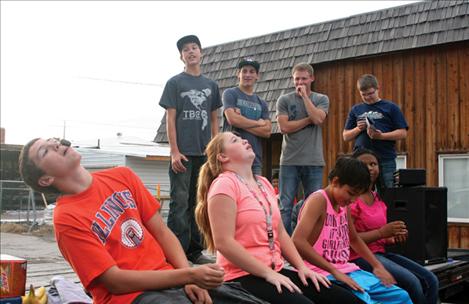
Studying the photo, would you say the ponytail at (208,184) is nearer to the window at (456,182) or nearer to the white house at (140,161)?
the window at (456,182)

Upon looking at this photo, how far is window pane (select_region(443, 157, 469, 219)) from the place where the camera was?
9.88 metres

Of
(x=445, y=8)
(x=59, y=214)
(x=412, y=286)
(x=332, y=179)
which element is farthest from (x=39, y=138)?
(x=445, y=8)

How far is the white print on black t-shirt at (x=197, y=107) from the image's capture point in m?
4.94

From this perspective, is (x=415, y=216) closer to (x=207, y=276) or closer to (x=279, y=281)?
(x=279, y=281)

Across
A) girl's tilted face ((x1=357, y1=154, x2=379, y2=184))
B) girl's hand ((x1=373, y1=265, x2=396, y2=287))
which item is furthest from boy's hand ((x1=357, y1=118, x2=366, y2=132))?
girl's hand ((x1=373, y1=265, x2=396, y2=287))

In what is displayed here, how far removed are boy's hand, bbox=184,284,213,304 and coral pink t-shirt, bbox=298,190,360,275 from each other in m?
1.19

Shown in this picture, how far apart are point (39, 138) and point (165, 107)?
225 centimetres

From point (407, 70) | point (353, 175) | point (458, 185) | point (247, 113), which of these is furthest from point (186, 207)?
point (407, 70)

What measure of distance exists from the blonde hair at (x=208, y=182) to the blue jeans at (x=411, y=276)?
1475 mm

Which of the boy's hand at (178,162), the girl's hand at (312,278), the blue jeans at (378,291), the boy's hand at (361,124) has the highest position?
the boy's hand at (361,124)

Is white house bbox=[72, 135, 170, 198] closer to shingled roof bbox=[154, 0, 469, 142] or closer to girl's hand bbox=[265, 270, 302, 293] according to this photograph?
shingled roof bbox=[154, 0, 469, 142]

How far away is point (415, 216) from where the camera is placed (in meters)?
4.91

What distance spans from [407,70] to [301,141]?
5914 millimetres

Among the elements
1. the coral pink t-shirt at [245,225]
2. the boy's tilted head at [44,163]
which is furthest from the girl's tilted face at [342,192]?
the boy's tilted head at [44,163]
